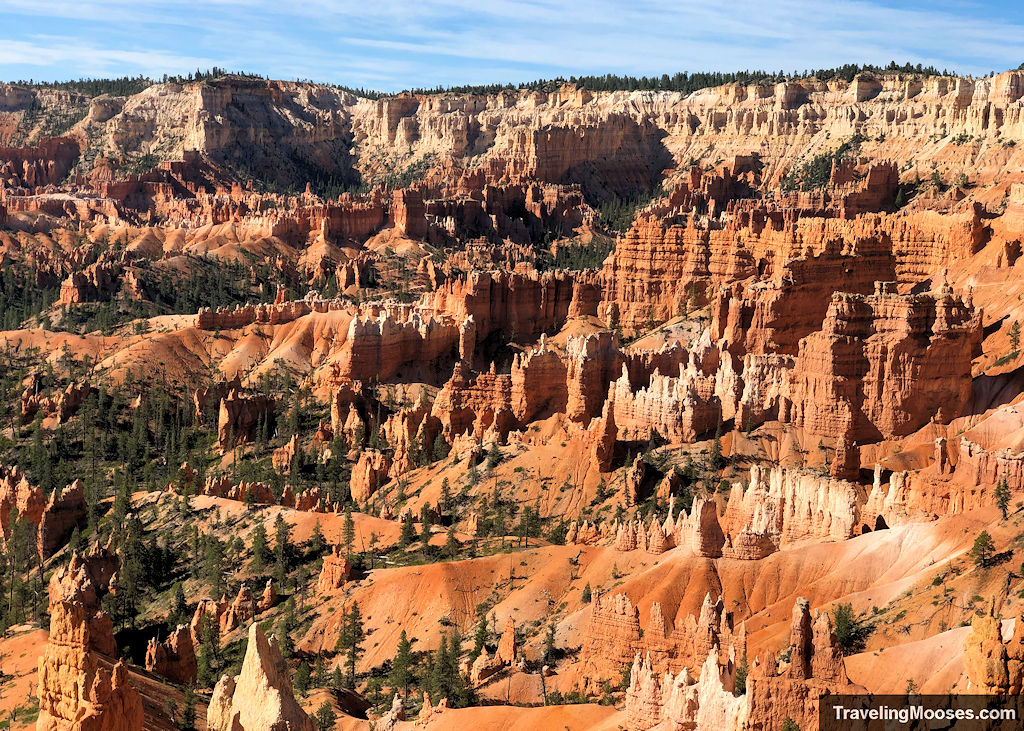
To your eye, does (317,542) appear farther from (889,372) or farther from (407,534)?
(889,372)

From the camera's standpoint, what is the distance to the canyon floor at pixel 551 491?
1897 inches

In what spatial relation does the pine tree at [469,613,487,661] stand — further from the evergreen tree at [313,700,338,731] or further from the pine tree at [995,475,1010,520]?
the pine tree at [995,475,1010,520]

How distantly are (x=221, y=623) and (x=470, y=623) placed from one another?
13.9 metres

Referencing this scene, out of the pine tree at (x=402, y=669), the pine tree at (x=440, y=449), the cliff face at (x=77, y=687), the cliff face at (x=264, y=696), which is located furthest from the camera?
the pine tree at (x=440, y=449)

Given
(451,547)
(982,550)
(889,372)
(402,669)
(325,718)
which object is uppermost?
(889,372)

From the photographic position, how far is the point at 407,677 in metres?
59.2

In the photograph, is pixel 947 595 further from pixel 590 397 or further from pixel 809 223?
pixel 809 223

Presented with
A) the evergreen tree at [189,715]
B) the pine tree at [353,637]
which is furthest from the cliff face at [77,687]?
the pine tree at [353,637]

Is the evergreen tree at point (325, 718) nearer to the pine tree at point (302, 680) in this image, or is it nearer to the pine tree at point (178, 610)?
the pine tree at point (302, 680)

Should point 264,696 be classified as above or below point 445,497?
above

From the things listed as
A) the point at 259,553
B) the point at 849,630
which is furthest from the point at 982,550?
the point at 259,553

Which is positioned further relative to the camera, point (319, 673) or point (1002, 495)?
point (319, 673)

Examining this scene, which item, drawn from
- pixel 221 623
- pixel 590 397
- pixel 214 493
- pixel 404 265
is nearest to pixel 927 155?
pixel 404 265

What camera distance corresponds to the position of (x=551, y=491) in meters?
81.7
